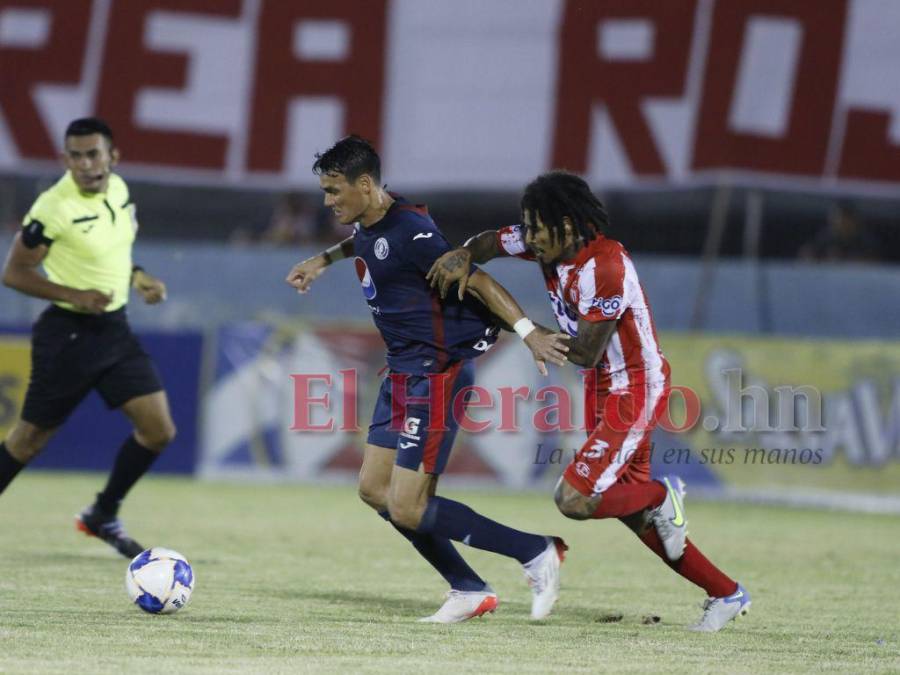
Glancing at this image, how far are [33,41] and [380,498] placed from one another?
12744 mm

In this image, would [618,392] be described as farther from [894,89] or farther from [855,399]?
[894,89]

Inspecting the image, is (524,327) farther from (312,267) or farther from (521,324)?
(312,267)

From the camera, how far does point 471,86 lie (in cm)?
1766

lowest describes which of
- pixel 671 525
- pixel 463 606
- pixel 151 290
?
pixel 463 606

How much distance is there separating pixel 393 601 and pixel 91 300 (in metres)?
2.66

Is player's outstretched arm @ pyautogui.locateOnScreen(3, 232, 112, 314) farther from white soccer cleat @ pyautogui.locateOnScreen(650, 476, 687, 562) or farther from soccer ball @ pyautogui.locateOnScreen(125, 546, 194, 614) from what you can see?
white soccer cleat @ pyautogui.locateOnScreen(650, 476, 687, 562)

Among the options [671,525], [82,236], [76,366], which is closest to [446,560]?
[671,525]

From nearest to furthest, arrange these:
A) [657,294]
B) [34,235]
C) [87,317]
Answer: [34,235] → [87,317] → [657,294]

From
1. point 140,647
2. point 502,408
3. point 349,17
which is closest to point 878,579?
point 140,647

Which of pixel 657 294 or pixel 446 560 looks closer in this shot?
pixel 446 560

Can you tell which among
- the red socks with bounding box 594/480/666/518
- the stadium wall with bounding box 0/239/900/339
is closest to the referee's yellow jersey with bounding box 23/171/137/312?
the red socks with bounding box 594/480/666/518

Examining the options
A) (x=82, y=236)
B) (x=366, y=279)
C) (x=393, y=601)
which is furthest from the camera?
(x=82, y=236)

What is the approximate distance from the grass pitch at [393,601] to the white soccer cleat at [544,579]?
0.41 ft

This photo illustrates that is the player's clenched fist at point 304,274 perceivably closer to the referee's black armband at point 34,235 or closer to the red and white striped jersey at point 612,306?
the red and white striped jersey at point 612,306
